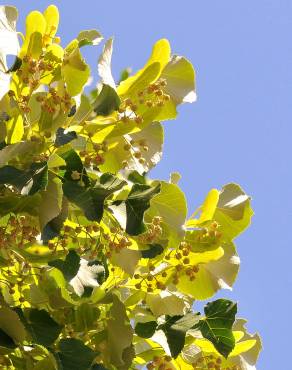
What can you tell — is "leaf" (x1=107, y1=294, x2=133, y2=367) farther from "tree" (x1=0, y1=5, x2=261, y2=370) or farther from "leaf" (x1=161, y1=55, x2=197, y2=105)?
"leaf" (x1=161, y1=55, x2=197, y2=105)

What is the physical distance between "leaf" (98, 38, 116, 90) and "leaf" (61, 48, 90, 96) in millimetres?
51

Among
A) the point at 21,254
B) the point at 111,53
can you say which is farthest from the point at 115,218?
the point at 111,53

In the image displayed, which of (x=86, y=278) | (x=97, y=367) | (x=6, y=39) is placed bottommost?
(x=97, y=367)

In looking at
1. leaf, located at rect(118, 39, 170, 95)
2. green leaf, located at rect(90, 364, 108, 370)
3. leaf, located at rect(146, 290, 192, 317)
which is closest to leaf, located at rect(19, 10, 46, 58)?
leaf, located at rect(118, 39, 170, 95)

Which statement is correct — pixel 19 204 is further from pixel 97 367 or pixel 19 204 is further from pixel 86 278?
pixel 97 367

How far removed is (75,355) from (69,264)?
300 mm

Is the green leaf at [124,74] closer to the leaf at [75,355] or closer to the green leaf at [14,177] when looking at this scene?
the green leaf at [14,177]

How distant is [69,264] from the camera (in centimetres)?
264

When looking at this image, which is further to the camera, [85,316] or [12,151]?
[85,316]

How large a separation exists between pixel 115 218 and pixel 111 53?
56cm

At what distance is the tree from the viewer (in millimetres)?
2637

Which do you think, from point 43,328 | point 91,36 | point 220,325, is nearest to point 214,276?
point 220,325

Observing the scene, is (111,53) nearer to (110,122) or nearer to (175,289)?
(110,122)

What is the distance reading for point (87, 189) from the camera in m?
2.62
